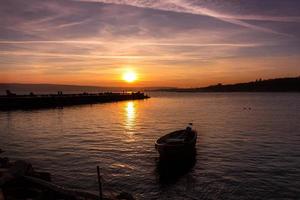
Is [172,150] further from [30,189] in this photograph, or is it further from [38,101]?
[38,101]

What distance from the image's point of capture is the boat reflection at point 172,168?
74.0 ft

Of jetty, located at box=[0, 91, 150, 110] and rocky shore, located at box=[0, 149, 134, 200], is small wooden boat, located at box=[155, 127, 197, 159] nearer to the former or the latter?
rocky shore, located at box=[0, 149, 134, 200]

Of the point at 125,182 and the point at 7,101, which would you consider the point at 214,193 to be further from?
the point at 7,101

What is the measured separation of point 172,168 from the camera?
985 inches

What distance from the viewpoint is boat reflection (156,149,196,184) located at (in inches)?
888

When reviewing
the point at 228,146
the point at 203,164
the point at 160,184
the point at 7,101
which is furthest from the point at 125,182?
the point at 7,101

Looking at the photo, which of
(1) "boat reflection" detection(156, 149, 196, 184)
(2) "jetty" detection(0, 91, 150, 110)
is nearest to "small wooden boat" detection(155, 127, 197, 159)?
(1) "boat reflection" detection(156, 149, 196, 184)

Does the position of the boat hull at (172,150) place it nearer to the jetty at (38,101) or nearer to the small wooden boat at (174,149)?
the small wooden boat at (174,149)

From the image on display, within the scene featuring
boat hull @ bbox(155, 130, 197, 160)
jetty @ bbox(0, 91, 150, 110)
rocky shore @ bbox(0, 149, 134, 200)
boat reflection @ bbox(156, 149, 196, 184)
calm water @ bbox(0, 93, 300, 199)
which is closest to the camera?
rocky shore @ bbox(0, 149, 134, 200)

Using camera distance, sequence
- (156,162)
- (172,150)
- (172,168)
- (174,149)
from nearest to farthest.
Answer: (172,168) < (172,150) < (174,149) < (156,162)

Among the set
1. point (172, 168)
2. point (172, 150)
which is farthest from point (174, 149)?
point (172, 168)

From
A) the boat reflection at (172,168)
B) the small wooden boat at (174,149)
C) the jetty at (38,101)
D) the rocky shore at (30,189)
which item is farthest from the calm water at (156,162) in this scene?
the jetty at (38,101)

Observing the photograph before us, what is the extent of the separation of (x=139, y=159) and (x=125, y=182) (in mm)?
6707

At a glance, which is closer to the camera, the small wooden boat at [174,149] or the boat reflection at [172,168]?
the boat reflection at [172,168]
